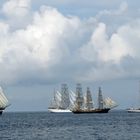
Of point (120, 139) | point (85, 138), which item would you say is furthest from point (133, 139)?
point (85, 138)

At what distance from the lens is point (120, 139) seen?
Result: 384ft

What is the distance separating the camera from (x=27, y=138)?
407 feet

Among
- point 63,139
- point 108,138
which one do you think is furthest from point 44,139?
point 108,138

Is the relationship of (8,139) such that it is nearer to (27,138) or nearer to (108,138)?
(27,138)

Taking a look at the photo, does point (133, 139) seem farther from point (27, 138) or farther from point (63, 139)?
point (27, 138)

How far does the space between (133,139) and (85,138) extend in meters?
11.0

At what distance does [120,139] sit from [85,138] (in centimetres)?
831

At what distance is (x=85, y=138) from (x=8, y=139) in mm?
16118

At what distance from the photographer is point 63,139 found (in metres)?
118

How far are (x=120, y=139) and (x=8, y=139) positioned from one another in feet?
78.0

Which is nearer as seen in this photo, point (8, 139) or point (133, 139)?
point (133, 139)

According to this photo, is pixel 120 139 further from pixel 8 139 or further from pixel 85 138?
pixel 8 139

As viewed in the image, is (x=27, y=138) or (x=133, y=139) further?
(x=27, y=138)

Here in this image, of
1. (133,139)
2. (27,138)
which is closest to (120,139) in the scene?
(133,139)
